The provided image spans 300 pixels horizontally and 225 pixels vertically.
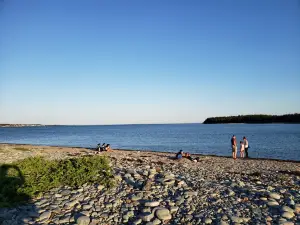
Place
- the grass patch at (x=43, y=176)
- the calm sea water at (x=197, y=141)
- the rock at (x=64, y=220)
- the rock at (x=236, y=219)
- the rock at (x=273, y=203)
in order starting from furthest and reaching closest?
the calm sea water at (x=197, y=141)
the grass patch at (x=43, y=176)
the rock at (x=273, y=203)
the rock at (x=64, y=220)
the rock at (x=236, y=219)

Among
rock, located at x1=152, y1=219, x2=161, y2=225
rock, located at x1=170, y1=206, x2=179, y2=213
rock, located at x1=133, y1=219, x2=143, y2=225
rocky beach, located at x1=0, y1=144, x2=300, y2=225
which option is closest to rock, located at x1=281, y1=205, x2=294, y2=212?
rocky beach, located at x1=0, y1=144, x2=300, y2=225

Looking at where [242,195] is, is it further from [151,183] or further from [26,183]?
[26,183]

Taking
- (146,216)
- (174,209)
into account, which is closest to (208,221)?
(174,209)

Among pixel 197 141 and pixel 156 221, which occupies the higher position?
pixel 156 221

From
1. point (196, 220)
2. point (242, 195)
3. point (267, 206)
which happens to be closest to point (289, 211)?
point (267, 206)

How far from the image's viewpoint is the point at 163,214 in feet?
27.5

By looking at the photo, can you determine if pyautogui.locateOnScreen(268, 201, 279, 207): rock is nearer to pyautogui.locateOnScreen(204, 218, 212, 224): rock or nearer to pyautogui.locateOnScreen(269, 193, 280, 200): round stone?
pyautogui.locateOnScreen(269, 193, 280, 200): round stone

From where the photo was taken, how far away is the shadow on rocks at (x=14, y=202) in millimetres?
8164

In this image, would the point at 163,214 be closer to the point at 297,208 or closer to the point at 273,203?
the point at 273,203

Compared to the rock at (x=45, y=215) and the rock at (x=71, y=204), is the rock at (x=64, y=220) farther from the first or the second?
the rock at (x=71, y=204)

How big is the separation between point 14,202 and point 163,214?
5404mm

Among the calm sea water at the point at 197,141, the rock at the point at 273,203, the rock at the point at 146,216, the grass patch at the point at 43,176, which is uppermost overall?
the grass patch at the point at 43,176

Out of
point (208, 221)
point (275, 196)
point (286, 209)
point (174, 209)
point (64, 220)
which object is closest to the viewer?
point (208, 221)

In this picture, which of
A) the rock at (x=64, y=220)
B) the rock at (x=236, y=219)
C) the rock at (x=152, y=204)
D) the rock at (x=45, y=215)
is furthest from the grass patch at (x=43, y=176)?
the rock at (x=236, y=219)
